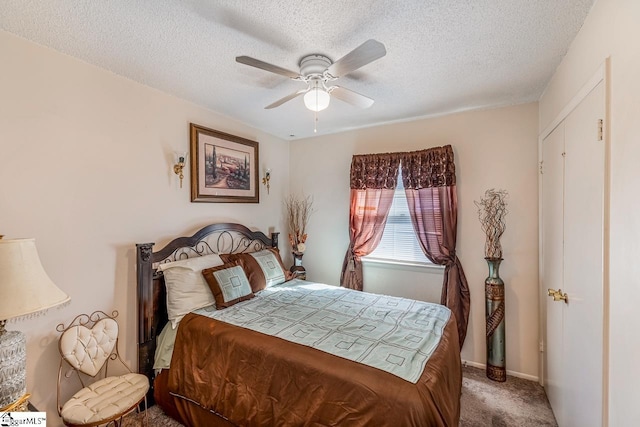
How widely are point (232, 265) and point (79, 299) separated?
1.13 metres

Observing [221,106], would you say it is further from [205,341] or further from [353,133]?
[205,341]

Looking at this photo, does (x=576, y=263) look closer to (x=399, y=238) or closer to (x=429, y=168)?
(x=429, y=168)

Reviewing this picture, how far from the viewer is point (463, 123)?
294 cm

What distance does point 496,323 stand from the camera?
257 centimetres

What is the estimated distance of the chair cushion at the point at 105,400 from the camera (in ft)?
5.22

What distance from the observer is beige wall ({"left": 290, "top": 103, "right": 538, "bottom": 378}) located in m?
2.63

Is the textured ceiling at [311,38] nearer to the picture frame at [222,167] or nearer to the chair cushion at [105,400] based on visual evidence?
the picture frame at [222,167]

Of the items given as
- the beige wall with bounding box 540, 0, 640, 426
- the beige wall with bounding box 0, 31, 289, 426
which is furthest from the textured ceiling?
the beige wall with bounding box 540, 0, 640, 426

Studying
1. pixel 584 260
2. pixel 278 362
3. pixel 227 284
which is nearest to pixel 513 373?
pixel 584 260

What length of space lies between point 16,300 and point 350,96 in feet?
7.26

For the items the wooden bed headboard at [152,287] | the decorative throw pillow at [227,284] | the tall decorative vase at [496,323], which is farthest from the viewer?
the tall decorative vase at [496,323]

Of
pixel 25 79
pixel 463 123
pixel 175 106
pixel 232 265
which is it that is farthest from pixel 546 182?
pixel 25 79

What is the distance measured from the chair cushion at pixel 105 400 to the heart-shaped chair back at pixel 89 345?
0.15 metres

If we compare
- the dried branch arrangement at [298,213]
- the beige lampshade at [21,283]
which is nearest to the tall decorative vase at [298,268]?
the dried branch arrangement at [298,213]
